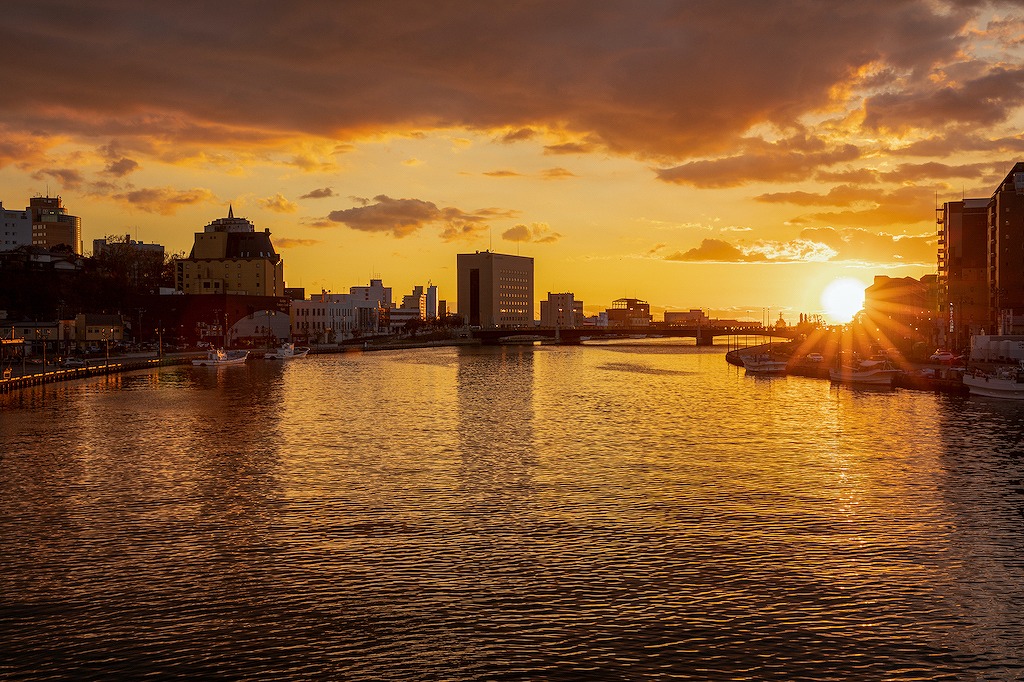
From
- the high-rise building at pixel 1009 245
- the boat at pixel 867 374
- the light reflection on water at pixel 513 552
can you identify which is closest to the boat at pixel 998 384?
the boat at pixel 867 374

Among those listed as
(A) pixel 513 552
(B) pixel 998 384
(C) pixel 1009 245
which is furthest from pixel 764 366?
Result: (A) pixel 513 552

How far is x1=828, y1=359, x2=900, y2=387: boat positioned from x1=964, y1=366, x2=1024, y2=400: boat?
17155mm

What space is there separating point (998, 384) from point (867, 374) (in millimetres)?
24756

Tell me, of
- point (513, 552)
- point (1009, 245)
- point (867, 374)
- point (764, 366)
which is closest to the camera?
point (513, 552)

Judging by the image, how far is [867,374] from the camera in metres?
129

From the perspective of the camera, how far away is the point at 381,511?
44.1 m

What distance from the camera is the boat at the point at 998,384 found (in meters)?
104

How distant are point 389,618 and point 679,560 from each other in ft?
40.7

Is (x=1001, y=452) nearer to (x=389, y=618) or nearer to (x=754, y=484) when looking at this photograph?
(x=754, y=484)

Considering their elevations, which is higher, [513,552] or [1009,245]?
[1009,245]

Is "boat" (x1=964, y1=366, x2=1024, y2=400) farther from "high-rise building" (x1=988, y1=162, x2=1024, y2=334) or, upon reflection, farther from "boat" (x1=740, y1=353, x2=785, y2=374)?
"high-rise building" (x1=988, y1=162, x2=1024, y2=334)

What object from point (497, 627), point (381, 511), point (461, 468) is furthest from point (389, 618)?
point (461, 468)

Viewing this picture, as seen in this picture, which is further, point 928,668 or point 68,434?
point 68,434

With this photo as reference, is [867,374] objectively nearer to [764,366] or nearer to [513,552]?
[764,366]
